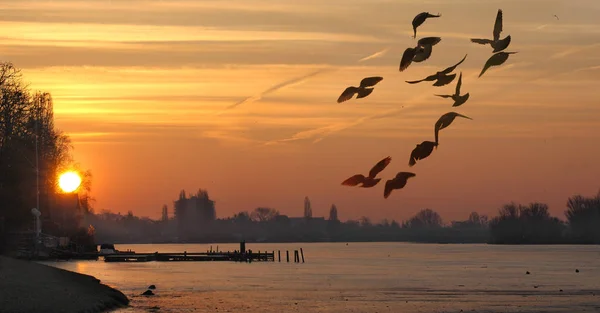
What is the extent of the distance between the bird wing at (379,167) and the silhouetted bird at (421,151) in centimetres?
12

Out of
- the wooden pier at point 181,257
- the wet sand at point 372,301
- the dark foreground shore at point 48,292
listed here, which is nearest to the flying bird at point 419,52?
the dark foreground shore at point 48,292

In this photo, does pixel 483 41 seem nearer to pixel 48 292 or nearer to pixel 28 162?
pixel 48 292

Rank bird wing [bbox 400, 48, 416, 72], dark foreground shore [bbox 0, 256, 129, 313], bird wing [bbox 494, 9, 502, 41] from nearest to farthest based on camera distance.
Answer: bird wing [bbox 494, 9, 502, 41]
bird wing [bbox 400, 48, 416, 72]
dark foreground shore [bbox 0, 256, 129, 313]

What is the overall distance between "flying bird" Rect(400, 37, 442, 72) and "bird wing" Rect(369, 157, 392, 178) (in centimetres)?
49

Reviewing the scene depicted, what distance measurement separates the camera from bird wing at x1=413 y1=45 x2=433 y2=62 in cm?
533

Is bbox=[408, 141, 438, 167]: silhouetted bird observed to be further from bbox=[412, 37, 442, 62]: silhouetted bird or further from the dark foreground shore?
the dark foreground shore

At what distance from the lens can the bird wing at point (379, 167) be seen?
5340 mm

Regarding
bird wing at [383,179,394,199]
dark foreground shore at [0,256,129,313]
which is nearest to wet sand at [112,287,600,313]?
dark foreground shore at [0,256,129,313]

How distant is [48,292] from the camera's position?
59812 mm

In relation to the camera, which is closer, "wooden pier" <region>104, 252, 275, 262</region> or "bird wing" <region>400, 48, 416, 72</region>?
"bird wing" <region>400, 48, 416, 72</region>

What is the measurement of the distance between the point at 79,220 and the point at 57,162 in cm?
3272

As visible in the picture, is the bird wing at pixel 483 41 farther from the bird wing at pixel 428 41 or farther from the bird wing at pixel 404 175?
the bird wing at pixel 404 175

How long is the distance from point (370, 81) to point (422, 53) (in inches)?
14.0

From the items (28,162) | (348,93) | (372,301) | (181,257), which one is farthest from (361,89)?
(181,257)
